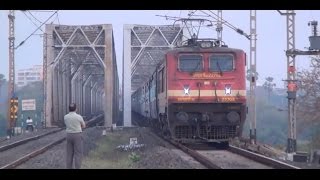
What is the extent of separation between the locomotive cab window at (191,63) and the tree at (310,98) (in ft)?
85.1

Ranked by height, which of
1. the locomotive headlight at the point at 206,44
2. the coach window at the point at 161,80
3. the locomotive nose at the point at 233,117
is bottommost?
the locomotive nose at the point at 233,117

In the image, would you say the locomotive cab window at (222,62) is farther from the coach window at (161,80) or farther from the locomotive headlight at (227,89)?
the coach window at (161,80)

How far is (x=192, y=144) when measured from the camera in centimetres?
2275

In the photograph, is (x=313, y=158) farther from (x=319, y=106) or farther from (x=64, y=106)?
(x=64, y=106)

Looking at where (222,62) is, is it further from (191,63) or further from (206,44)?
(191,63)

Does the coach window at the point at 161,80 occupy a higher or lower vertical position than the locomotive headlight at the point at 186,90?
higher

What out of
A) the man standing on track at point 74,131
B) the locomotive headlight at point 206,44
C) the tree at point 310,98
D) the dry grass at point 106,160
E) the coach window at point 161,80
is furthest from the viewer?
the tree at point 310,98

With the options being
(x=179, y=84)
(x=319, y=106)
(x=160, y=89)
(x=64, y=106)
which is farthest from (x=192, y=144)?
(x=64, y=106)

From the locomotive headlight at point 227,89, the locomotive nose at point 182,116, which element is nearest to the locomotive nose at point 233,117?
the locomotive headlight at point 227,89

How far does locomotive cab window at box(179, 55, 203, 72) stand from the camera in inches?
767

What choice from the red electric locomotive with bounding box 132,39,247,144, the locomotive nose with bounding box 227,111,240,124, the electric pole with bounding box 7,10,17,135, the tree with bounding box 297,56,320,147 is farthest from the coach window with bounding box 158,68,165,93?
the tree with bounding box 297,56,320,147

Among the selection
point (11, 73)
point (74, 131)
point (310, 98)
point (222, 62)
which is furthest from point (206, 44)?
point (310, 98)

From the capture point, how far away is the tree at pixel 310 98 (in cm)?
4400
